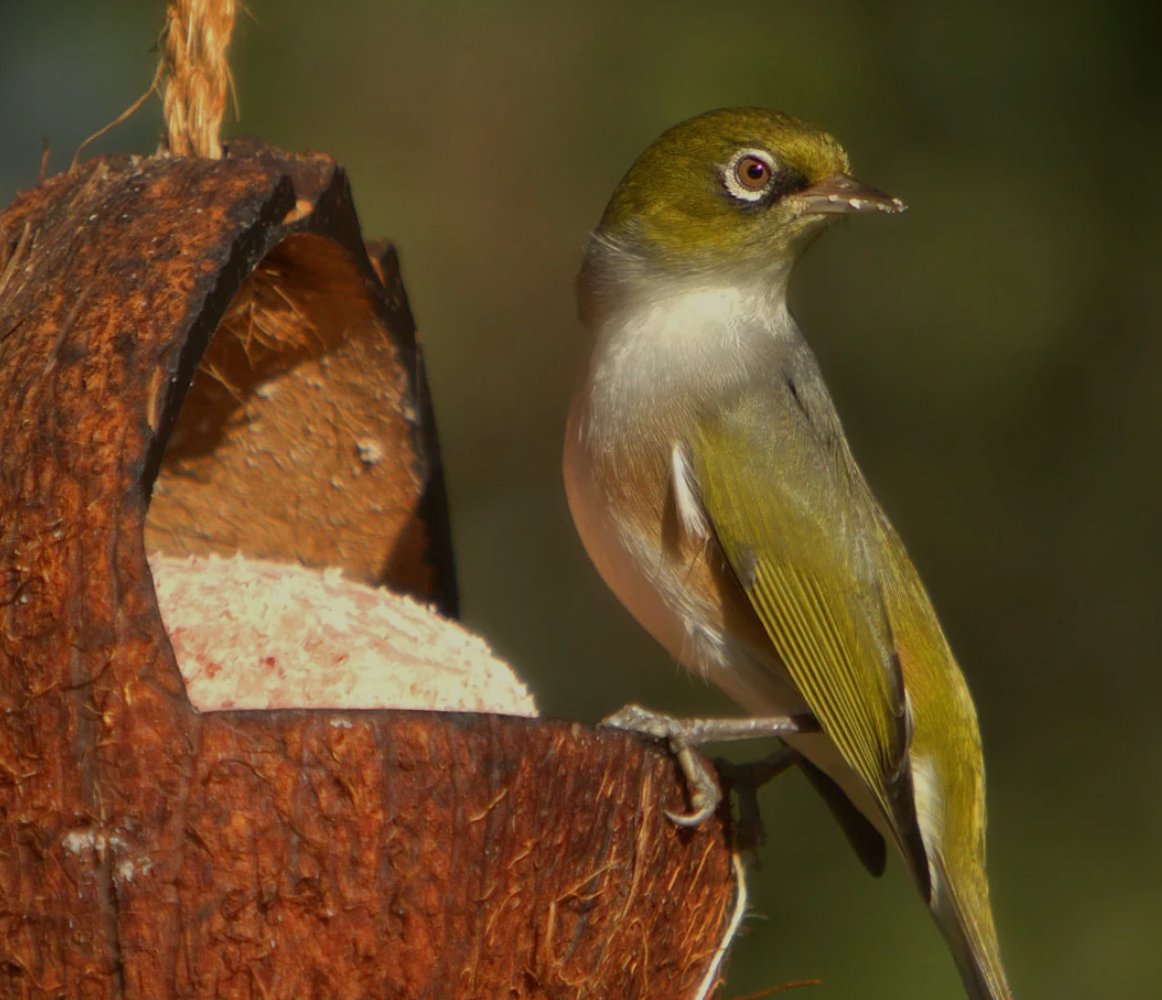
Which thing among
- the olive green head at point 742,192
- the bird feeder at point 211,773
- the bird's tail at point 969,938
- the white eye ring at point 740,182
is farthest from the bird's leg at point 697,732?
the white eye ring at point 740,182

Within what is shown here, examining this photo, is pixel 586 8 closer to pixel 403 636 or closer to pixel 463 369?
pixel 463 369

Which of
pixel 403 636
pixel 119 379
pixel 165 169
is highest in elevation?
pixel 165 169

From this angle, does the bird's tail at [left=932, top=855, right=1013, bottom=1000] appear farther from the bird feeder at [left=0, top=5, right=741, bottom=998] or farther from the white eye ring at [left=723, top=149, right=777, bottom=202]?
the white eye ring at [left=723, top=149, right=777, bottom=202]

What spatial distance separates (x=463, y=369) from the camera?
8.57m

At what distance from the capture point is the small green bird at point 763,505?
4262mm

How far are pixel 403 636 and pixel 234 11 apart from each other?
144 cm

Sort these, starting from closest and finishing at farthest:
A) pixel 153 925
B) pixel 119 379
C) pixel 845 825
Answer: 1. pixel 153 925
2. pixel 119 379
3. pixel 845 825

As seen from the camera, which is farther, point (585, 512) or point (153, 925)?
point (585, 512)

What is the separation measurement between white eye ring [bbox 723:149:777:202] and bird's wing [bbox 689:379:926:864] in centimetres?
47

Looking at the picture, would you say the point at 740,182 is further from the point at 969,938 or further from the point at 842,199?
the point at 969,938

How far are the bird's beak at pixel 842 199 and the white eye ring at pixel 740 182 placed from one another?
0.09 m

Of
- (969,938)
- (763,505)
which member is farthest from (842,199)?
(969,938)

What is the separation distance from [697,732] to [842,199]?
1438 millimetres

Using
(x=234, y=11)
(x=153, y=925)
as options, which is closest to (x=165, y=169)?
(x=234, y=11)
